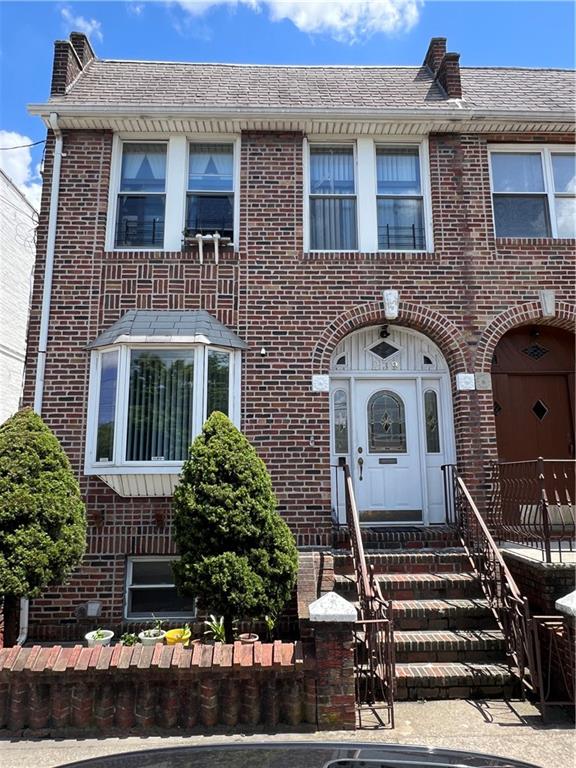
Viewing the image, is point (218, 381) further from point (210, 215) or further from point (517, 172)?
point (517, 172)

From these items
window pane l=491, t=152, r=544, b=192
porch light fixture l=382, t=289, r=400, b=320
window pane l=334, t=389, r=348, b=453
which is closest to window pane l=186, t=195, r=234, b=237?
porch light fixture l=382, t=289, r=400, b=320

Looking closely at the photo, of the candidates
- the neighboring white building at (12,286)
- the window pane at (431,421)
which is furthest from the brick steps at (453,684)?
the neighboring white building at (12,286)

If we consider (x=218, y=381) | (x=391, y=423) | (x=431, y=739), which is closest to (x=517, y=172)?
(x=391, y=423)

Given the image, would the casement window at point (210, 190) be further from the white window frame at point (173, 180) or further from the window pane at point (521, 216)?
the window pane at point (521, 216)

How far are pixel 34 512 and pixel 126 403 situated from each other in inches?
77.5

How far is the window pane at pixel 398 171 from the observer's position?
331 inches

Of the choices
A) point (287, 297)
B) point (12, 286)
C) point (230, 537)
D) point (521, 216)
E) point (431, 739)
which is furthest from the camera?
point (12, 286)

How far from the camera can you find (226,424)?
6.09 m

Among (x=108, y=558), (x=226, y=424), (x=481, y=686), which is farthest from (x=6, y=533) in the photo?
(x=481, y=686)

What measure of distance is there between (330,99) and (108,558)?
752 centimetres

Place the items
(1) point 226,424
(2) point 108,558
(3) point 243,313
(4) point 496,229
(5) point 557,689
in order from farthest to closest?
(4) point 496,229, (3) point 243,313, (2) point 108,558, (1) point 226,424, (5) point 557,689

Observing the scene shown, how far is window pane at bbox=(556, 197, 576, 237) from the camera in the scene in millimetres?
8352

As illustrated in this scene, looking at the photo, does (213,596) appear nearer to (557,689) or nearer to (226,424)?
(226,424)

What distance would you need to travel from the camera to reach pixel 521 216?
8.39 meters
